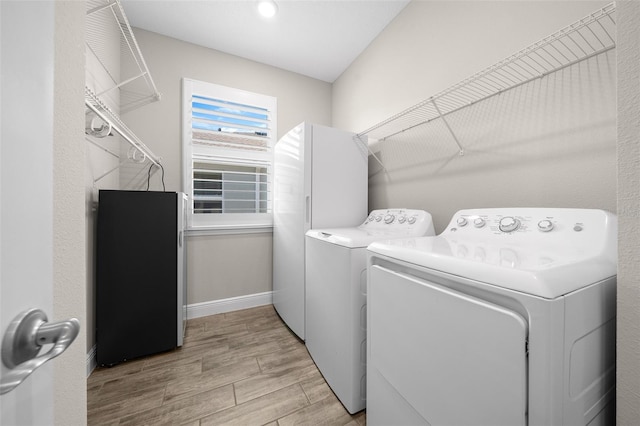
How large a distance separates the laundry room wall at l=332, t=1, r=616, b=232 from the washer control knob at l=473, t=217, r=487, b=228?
0.24 metres

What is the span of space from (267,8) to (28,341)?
2.32m

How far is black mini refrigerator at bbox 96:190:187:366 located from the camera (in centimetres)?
156

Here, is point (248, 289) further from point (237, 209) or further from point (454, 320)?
point (454, 320)

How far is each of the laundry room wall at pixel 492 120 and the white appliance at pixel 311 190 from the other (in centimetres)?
30

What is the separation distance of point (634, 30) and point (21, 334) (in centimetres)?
131

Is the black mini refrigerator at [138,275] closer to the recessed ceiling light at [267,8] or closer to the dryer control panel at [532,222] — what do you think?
the recessed ceiling light at [267,8]

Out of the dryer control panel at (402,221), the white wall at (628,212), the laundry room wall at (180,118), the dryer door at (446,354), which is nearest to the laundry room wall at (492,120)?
the dryer control panel at (402,221)

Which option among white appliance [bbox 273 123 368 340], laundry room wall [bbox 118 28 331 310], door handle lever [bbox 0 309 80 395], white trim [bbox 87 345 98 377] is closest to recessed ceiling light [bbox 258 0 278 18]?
laundry room wall [bbox 118 28 331 310]

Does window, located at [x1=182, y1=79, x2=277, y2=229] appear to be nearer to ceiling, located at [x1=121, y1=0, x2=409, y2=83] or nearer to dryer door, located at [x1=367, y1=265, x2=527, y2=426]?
ceiling, located at [x1=121, y1=0, x2=409, y2=83]

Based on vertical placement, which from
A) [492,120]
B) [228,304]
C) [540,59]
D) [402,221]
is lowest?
[228,304]

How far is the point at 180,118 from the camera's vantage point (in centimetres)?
225

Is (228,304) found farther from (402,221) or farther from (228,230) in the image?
(402,221)

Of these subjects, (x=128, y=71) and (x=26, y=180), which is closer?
(x=26, y=180)

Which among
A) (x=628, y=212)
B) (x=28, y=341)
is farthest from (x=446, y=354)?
(x=28, y=341)
